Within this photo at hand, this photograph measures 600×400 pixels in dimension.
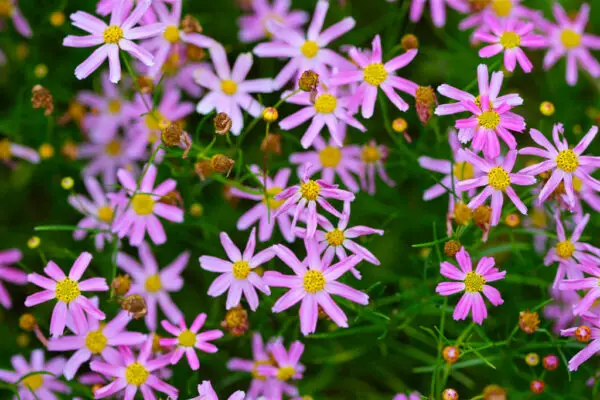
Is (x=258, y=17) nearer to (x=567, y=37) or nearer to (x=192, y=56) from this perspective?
(x=192, y=56)

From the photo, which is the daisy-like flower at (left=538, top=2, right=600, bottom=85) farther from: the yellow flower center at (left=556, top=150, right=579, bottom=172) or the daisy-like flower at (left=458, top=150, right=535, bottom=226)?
the daisy-like flower at (left=458, top=150, right=535, bottom=226)

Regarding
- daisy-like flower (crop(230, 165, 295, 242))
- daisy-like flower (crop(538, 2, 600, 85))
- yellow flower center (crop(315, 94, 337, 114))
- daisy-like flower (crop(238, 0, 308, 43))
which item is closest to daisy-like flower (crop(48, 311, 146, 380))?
daisy-like flower (crop(230, 165, 295, 242))

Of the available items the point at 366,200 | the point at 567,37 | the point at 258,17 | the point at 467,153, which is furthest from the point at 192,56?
the point at 567,37

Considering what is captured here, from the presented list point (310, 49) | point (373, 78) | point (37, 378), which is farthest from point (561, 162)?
point (37, 378)

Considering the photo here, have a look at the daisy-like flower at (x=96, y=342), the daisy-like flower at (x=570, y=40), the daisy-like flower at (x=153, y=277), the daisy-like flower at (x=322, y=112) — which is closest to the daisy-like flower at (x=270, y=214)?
the daisy-like flower at (x=322, y=112)

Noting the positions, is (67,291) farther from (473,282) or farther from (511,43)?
(511,43)

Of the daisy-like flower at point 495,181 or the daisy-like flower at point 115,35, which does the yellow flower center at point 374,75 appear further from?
the daisy-like flower at point 115,35
